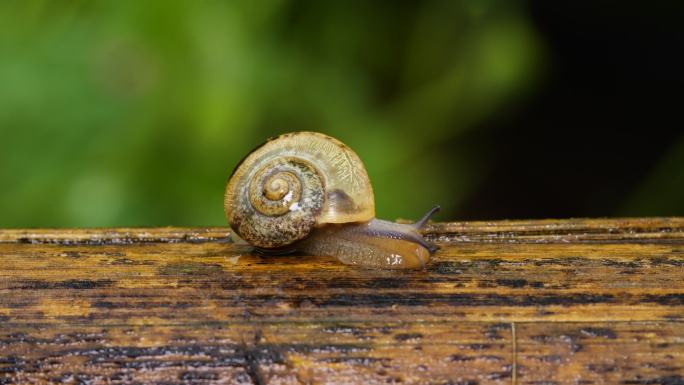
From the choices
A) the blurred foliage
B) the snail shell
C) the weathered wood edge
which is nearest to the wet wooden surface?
the weathered wood edge

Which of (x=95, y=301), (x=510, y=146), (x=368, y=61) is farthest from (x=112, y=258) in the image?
(x=510, y=146)

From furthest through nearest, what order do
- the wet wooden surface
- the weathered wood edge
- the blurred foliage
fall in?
the blurred foliage → the weathered wood edge → the wet wooden surface

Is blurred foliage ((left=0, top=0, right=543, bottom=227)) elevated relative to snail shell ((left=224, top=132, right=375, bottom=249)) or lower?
elevated

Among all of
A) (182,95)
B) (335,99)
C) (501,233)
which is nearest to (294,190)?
(501,233)

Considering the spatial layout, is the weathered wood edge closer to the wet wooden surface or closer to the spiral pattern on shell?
the wet wooden surface

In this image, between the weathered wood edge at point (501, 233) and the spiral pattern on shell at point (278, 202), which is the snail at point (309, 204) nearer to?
the spiral pattern on shell at point (278, 202)

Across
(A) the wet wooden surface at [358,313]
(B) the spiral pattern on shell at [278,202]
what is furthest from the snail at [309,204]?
(A) the wet wooden surface at [358,313]

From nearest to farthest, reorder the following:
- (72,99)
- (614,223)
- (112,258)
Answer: (112,258) → (614,223) → (72,99)

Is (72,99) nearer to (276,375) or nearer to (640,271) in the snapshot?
(276,375)
